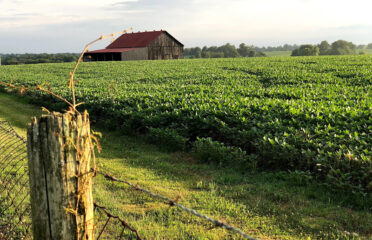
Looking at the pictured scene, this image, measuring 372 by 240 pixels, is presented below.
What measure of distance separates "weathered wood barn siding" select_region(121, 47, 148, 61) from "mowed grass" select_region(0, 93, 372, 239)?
5681 centimetres

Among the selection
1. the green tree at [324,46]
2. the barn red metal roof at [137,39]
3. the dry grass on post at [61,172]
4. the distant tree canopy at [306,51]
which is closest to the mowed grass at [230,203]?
the dry grass on post at [61,172]

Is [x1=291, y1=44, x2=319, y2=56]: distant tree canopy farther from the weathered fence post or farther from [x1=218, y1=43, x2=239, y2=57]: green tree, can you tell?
the weathered fence post

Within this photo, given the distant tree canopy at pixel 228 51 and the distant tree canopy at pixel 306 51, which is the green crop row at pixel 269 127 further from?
the distant tree canopy at pixel 228 51

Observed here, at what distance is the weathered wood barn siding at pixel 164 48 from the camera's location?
66.2 meters

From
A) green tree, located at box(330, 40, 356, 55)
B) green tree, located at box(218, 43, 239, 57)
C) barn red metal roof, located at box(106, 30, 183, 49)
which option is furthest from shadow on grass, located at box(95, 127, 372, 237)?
green tree, located at box(218, 43, 239, 57)

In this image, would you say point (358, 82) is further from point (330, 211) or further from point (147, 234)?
point (147, 234)

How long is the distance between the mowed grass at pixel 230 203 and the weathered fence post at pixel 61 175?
1.65 metres

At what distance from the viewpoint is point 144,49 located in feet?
213

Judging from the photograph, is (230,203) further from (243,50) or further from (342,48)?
(243,50)

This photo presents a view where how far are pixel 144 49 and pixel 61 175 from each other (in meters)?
64.7

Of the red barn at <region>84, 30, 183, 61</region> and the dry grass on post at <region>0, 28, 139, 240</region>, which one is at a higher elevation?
the red barn at <region>84, 30, 183, 61</region>

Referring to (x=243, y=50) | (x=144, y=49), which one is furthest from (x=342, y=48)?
(x=144, y=49)

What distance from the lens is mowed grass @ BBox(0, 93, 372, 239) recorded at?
4957 mm

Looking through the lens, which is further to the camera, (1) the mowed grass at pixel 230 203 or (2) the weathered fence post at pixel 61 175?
(1) the mowed grass at pixel 230 203
